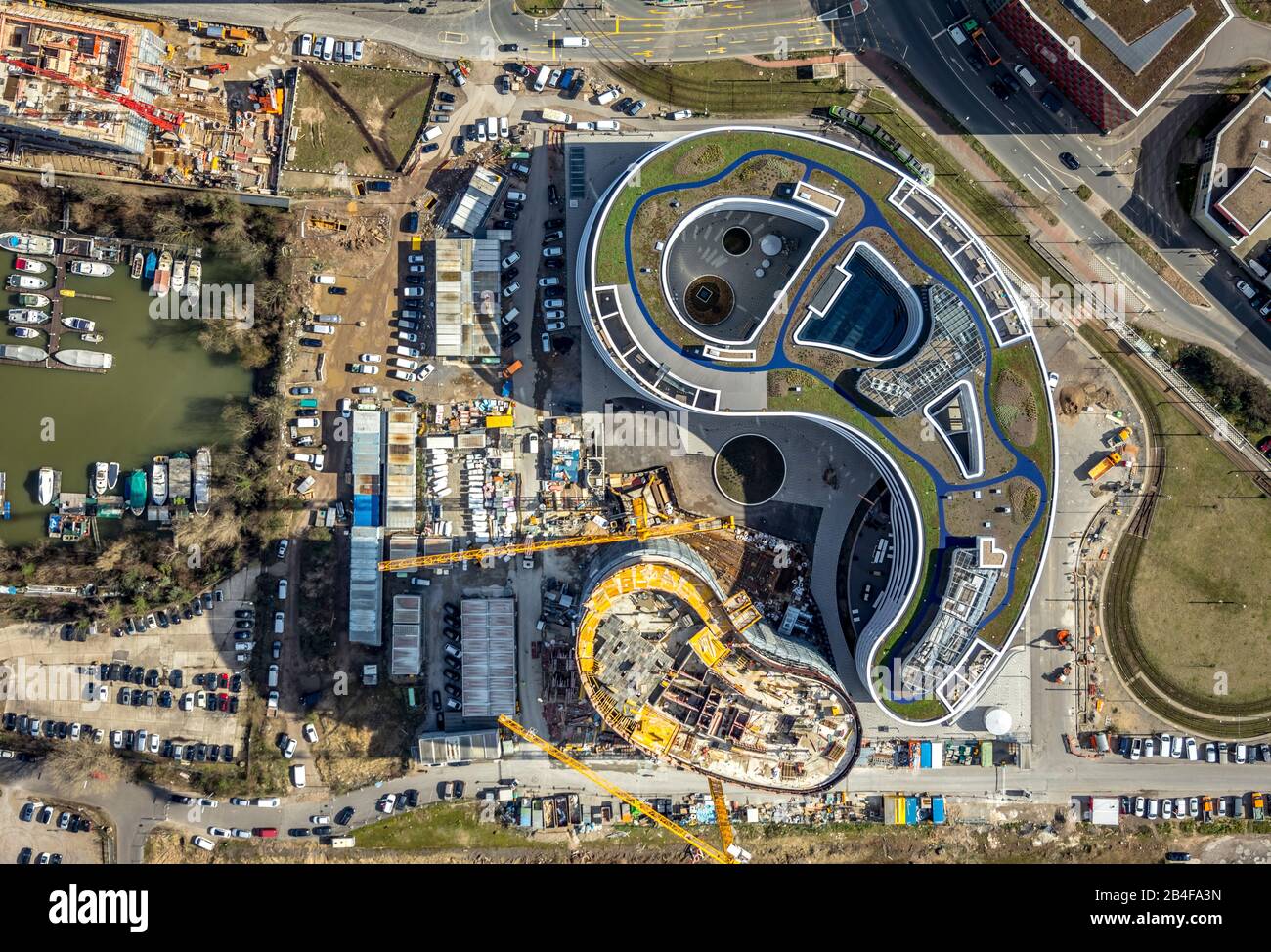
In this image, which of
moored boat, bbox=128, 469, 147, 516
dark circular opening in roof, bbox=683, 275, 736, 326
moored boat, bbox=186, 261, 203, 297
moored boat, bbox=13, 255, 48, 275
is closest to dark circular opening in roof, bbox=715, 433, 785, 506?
dark circular opening in roof, bbox=683, 275, 736, 326

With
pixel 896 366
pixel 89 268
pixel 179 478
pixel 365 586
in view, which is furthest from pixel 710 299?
pixel 89 268

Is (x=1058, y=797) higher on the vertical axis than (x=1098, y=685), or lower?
lower

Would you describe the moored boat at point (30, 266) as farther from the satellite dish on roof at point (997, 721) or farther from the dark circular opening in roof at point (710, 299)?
the satellite dish on roof at point (997, 721)

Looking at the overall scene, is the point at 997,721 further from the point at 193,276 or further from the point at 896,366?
the point at 193,276

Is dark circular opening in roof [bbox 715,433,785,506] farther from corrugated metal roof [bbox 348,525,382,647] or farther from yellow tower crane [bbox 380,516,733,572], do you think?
corrugated metal roof [bbox 348,525,382,647]

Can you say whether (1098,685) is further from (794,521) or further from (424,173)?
(424,173)

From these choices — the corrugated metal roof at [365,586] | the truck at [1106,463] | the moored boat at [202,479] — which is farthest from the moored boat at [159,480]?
the truck at [1106,463]

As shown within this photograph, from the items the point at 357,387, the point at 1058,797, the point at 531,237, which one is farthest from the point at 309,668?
the point at 1058,797
